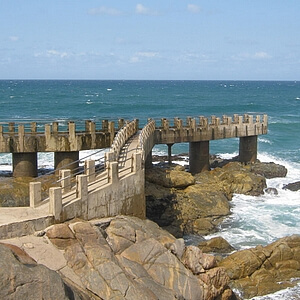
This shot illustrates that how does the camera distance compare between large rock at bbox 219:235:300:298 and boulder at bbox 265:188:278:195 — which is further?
boulder at bbox 265:188:278:195

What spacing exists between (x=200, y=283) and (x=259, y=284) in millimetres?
3536

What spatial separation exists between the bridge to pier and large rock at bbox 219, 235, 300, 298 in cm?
386

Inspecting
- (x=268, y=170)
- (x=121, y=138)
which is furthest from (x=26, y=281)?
(x=268, y=170)

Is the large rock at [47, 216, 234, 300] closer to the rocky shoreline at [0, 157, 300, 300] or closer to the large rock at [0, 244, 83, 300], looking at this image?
the rocky shoreline at [0, 157, 300, 300]

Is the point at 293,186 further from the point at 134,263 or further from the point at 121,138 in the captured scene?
the point at 134,263

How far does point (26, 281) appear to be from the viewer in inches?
386

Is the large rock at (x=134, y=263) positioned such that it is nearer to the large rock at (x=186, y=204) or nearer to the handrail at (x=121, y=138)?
the handrail at (x=121, y=138)

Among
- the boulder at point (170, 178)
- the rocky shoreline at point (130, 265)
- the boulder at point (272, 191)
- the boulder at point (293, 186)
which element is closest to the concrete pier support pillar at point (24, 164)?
the boulder at point (170, 178)

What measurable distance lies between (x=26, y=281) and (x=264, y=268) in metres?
10.5

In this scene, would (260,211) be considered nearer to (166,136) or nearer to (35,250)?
(166,136)

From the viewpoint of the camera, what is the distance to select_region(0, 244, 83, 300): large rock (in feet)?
31.4

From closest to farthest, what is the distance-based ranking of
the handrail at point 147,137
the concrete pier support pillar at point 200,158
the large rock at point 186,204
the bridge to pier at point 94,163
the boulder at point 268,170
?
the bridge to pier at point 94,163 < the large rock at point 186,204 < the handrail at point 147,137 < the concrete pier support pillar at point 200,158 < the boulder at point 268,170

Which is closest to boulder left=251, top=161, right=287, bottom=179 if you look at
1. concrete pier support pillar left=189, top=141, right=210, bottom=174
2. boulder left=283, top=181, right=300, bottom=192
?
boulder left=283, top=181, right=300, bottom=192

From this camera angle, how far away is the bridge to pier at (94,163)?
15.2m
